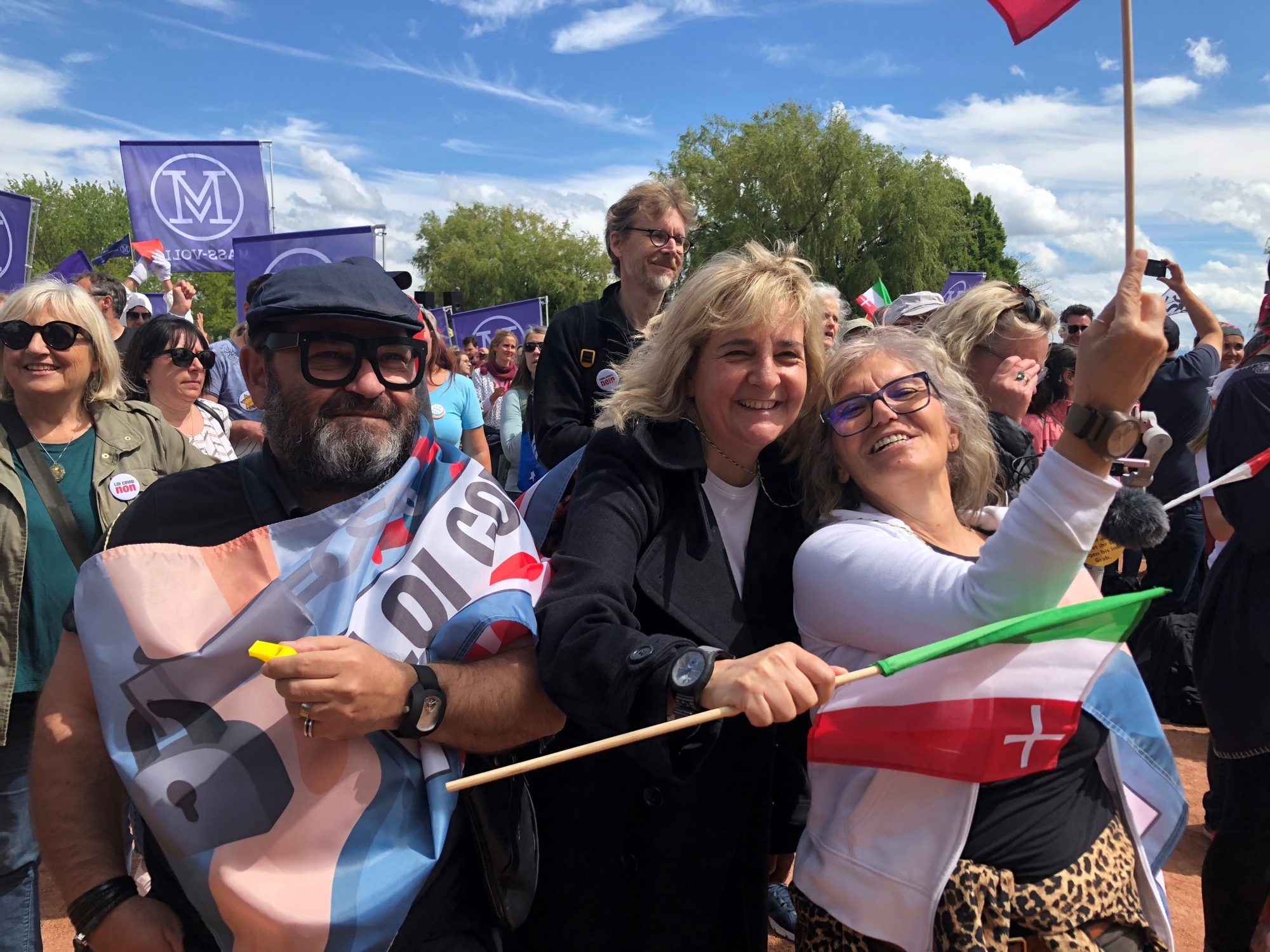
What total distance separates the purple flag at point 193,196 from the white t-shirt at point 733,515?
25.1 ft

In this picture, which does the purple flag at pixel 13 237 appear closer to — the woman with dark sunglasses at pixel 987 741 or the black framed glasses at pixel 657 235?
the black framed glasses at pixel 657 235

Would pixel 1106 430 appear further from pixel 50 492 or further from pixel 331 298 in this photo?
pixel 50 492

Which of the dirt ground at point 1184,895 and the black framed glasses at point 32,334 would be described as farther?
the dirt ground at point 1184,895

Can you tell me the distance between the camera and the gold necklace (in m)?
2.09

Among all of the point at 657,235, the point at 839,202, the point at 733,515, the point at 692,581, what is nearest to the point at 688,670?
the point at 692,581

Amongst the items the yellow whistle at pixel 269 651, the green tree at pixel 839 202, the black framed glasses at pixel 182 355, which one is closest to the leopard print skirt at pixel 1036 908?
the yellow whistle at pixel 269 651

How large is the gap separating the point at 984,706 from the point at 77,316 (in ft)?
10.3

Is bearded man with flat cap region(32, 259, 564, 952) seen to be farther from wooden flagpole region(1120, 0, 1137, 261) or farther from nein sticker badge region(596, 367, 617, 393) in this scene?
nein sticker badge region(596, 367, 617, 393)

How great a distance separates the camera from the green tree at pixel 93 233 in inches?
1758

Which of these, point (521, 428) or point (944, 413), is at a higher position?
point (944, 413)

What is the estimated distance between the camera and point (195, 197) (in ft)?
27.8

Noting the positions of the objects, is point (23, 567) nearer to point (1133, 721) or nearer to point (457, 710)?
point (457, 710)

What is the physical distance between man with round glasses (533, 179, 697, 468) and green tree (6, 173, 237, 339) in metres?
41.6

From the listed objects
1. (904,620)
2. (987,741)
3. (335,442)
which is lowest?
(987,741)
